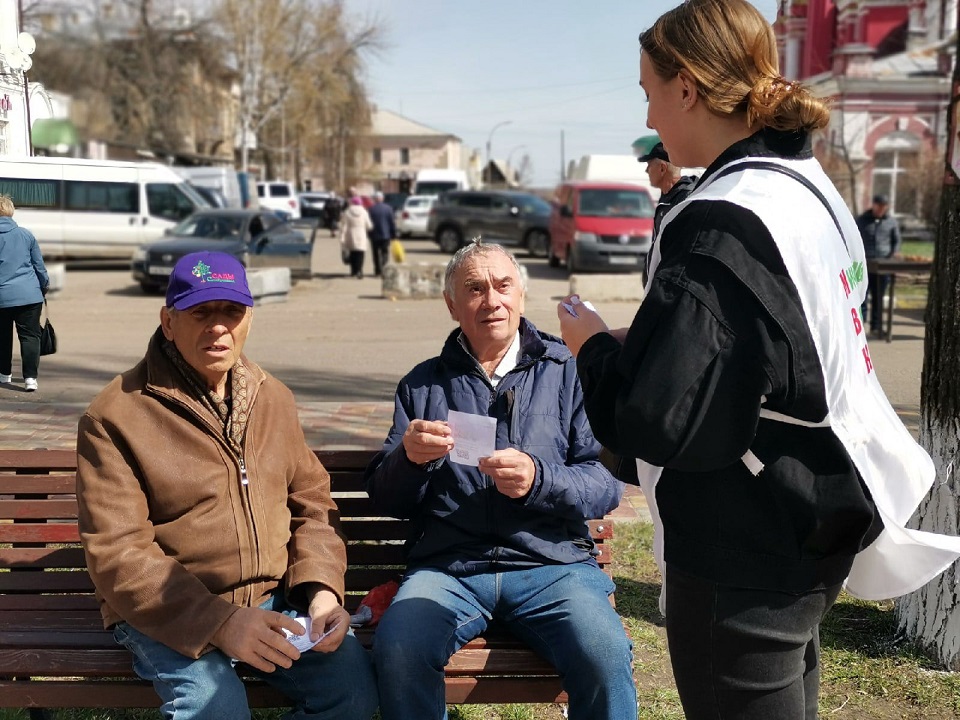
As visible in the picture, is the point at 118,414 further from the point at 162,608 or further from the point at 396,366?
the point at 396,366

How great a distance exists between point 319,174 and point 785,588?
8150 cm

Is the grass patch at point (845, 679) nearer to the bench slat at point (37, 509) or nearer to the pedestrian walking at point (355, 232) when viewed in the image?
the bench slat at point (37, 509)

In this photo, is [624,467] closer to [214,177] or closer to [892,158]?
[214,177]

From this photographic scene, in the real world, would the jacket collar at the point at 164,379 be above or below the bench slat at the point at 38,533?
above

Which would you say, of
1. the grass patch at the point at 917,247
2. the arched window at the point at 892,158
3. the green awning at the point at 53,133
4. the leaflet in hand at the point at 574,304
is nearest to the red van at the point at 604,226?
the grass patch at the point at 917,247

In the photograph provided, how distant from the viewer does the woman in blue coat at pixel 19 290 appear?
387 cm

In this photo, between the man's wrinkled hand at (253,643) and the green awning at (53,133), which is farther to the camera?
the green awning at (53,133)

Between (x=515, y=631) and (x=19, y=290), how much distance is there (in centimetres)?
242

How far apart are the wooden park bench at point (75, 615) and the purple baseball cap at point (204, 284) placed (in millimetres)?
795

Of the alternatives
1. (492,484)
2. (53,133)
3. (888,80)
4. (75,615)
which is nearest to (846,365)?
(492,484)

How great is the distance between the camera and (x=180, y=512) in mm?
2756

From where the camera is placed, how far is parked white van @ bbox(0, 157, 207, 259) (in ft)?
13.1

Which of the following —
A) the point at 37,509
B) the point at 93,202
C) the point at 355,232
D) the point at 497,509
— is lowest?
the point at 37,509

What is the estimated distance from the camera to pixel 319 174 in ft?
266
